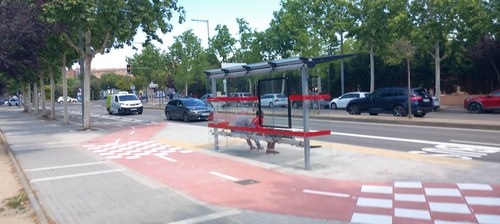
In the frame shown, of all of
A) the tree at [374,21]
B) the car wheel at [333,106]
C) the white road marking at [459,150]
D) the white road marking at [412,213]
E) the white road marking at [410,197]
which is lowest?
the white road marking at [412,213]

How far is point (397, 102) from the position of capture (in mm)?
22875

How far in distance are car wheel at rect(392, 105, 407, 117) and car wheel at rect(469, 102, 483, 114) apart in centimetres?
648

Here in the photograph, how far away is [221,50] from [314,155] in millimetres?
40573

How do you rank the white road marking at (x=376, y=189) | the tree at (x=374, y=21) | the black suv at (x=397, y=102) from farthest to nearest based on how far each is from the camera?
the tree at (x=374, y=21) < the black suv at (x=397, y=102) < the white road marking at (x=376, y=189)

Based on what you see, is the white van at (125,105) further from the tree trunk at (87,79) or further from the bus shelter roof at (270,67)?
the bus shelter roof at (270,67)

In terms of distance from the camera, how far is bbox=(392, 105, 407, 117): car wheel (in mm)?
22580

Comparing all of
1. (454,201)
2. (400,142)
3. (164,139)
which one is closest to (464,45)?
(400,142)

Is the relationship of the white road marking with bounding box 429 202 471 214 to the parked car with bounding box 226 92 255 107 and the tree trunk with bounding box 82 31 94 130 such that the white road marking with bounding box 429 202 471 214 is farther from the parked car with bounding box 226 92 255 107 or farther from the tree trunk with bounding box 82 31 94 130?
the tree trunk with bounding box 82 31 94 130

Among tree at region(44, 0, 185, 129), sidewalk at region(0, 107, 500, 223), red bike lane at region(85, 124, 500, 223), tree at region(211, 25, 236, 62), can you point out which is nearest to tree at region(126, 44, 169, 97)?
tree at region(211, 25, 236, 62)

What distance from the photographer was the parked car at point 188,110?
26141 mm

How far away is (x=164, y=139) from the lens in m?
16.8

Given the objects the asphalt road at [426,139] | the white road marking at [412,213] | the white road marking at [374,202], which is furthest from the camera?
the asphalt road at [426,139]

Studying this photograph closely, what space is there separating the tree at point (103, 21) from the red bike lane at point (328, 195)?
1079cm

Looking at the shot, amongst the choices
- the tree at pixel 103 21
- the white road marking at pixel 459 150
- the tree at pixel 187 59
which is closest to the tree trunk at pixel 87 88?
the tree at pixel 103 21
